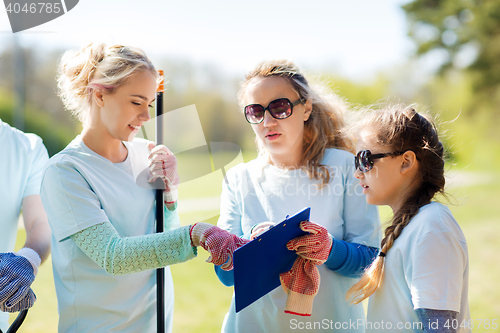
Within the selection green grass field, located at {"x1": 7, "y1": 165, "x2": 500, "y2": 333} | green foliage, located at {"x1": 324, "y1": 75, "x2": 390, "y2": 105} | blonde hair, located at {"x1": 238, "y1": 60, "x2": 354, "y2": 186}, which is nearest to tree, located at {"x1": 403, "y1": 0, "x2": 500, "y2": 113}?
green foliage, located at {"x1": 324, "y1": 75, "x2": 390, "y2": 105}

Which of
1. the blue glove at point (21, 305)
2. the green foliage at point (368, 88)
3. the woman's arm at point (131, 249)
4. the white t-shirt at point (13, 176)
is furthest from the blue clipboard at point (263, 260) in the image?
the green foliage at point (368, 88)

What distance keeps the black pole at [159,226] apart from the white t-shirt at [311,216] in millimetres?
298

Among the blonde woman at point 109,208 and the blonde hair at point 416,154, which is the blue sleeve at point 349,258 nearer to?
the blonde hair at point 416,154

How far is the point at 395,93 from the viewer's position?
20.7 feet

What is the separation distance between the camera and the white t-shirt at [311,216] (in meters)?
1.74

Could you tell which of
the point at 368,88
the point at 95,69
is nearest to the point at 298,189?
the point at 95,69

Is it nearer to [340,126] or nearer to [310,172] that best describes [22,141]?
[310,172]

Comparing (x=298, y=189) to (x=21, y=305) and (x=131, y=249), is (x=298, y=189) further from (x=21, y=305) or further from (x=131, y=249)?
(x=21, y=305)

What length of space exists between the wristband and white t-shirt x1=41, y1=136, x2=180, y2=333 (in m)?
0.11

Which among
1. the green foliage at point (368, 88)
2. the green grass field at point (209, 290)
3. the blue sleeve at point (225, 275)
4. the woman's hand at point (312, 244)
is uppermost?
the woman's hand at point (312, 244)

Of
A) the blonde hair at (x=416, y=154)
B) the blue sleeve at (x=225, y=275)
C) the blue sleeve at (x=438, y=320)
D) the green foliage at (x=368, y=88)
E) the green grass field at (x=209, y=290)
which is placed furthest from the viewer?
the green foliage at (x=368, y=88)

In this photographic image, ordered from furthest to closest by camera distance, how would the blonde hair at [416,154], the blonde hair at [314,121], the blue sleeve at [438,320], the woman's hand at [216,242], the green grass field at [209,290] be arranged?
1. the green grass field at [209,290]
2. the blonde hair at [314,121]
3. the blonde hair at [416,154]
4. the woman's hand at [216,242]
5. the blue sleeve at [438,320]

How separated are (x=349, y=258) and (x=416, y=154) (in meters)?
0.50

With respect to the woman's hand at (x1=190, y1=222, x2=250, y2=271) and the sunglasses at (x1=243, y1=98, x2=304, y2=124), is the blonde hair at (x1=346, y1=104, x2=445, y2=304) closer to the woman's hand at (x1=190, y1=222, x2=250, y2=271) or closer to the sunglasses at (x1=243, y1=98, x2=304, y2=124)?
the sunglasses at (x1=243, y1=98, x2=304, y2=124)
